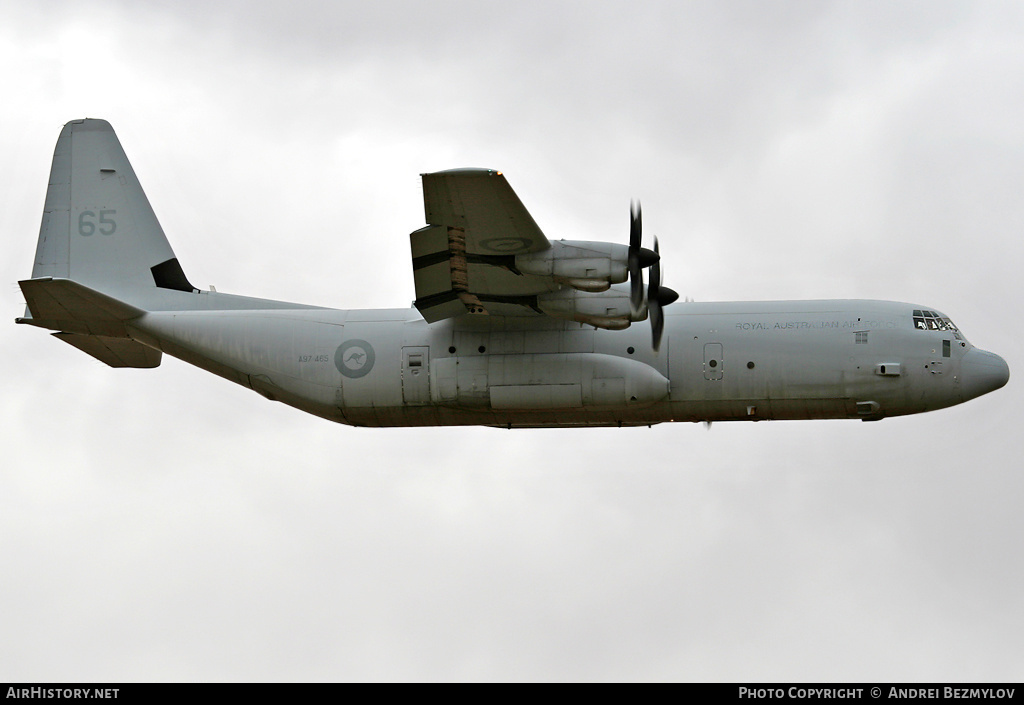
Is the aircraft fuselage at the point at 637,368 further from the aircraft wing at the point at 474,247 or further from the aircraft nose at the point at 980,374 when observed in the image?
the aircraft wing at the point at 474,247

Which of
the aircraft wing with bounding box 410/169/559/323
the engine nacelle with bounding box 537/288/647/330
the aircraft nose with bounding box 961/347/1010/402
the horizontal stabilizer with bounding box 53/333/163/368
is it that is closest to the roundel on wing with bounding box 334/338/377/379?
the aircraft wing with bounding box 410/169/559/323

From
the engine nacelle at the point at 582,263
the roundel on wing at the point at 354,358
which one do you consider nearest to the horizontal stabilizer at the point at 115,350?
the roundel on wing at the point at 354,358

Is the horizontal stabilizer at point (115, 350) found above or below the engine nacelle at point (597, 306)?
below

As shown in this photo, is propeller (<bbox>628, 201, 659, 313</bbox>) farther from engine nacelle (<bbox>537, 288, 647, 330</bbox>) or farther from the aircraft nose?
the aircraft nose

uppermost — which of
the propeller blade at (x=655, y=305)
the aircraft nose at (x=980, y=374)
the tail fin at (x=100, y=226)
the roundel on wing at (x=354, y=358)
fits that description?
the tail fin at (x=100, y=226)

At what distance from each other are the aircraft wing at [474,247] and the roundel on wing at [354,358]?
157cm

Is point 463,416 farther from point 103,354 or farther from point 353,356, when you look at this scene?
point 103,354

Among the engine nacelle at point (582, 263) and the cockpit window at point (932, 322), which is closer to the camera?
the engine nacelle at point (582, 263)

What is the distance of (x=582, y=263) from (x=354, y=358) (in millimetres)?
6012

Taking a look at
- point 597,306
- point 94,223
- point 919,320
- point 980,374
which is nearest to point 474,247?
A: point 597,306

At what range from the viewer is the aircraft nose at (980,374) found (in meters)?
25.4
